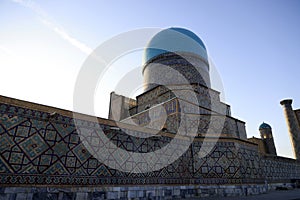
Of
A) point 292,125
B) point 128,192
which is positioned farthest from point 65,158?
point 292,125

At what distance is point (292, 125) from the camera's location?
632 inches

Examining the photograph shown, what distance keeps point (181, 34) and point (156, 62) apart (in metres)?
2.90

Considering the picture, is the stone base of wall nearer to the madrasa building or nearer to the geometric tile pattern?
the madrasa building

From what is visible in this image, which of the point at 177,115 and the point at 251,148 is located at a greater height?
the point at 177,115

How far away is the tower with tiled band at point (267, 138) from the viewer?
59.8ft

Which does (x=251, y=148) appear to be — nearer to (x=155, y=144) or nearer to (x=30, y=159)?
(x=155, y=144)

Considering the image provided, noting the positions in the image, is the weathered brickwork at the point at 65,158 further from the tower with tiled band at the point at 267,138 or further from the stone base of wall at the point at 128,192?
the tower with tiled band at the point at 267,138

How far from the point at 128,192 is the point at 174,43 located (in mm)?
10721

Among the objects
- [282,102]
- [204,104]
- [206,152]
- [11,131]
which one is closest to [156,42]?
[204,104]

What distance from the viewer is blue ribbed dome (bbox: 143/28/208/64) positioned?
13266mm

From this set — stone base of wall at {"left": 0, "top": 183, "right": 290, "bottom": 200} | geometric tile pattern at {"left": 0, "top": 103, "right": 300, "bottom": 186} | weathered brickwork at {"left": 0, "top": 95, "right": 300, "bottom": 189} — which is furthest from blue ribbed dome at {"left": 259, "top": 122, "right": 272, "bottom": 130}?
geometric tile pattern at {"left": 0, "top": 103, "right": 300, "bottom": 186}

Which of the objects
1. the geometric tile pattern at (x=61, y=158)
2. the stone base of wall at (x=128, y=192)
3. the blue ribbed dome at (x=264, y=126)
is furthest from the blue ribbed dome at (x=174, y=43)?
the blue ribbed dome at (x=264, y=126)

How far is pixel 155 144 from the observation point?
6.88 metres

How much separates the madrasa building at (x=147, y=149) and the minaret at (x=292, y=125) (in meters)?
2.89
